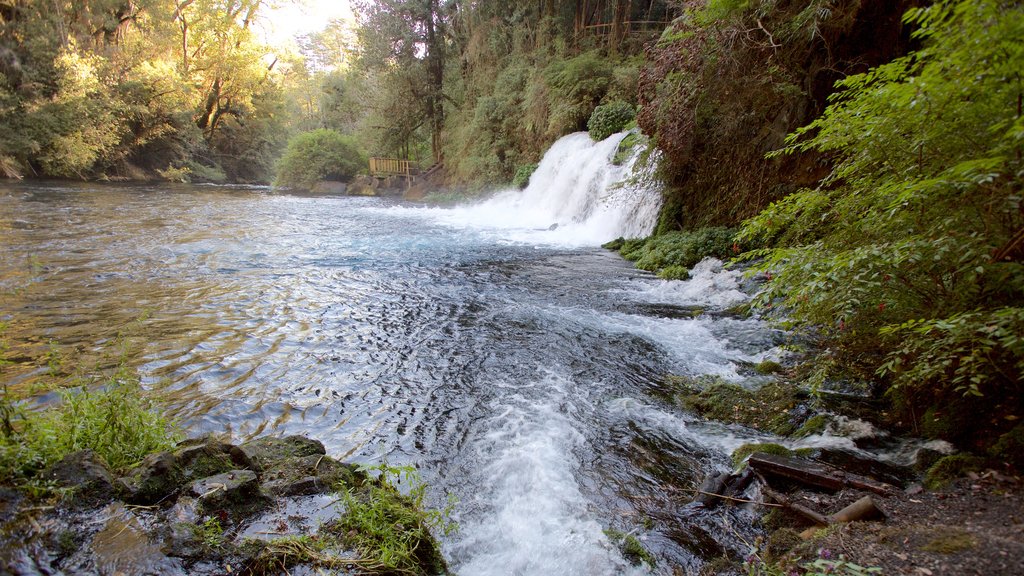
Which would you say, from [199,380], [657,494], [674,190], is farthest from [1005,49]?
[674,190]

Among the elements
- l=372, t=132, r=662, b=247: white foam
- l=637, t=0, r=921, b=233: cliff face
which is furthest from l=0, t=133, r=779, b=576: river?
l=637, t=0, r=921, b=233: cliff face

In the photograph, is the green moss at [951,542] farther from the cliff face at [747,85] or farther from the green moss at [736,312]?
the cliff face at [747,85]

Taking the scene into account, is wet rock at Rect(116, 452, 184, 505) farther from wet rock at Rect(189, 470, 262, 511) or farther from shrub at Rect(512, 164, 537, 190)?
shrub at Rect(512, 164, 537, 190)

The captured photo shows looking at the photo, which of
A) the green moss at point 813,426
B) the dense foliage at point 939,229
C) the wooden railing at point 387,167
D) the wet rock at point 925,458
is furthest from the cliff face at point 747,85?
the wooden railing at point 387,167

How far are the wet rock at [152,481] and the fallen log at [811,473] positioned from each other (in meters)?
3.68

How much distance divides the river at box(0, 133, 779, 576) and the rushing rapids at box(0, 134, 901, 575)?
0.02 metres

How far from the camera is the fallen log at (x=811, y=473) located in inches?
121

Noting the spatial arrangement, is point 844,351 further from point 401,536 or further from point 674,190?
point 674,190

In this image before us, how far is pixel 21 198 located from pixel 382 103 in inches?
671

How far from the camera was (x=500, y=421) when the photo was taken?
14.3 feet

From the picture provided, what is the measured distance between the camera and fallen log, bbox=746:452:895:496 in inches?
121

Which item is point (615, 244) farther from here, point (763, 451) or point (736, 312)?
point (763, 451)

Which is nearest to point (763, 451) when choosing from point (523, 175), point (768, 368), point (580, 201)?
point (768, 368)

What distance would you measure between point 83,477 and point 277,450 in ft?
3.84
